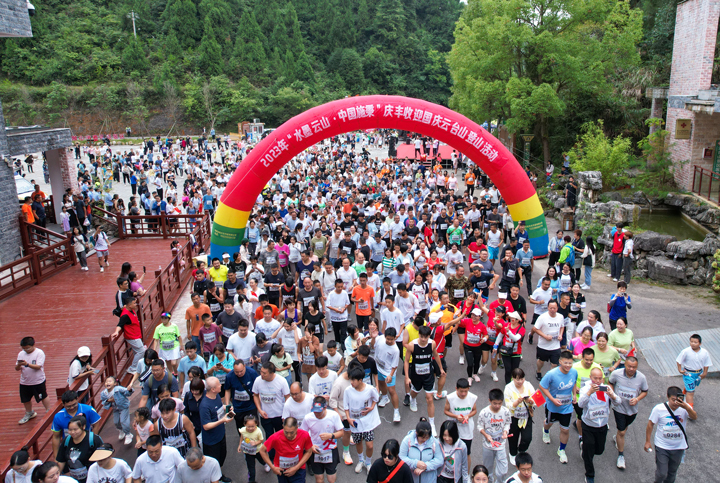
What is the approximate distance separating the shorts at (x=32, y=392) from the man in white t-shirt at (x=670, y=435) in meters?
7.80

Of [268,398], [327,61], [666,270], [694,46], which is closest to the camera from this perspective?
[268,398]

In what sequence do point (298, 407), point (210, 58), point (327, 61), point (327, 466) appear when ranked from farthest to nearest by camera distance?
point (327, 61), point (210, 58), point (298, 407), point (327, 466)

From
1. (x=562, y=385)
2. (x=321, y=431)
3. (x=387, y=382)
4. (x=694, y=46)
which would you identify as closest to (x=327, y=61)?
(x=694, y=46)

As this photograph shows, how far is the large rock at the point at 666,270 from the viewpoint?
41.1ft

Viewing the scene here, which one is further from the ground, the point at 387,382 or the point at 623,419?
the point at 387,382

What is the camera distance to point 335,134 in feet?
41.7

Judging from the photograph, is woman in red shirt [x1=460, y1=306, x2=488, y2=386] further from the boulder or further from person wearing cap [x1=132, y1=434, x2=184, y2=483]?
the boulder

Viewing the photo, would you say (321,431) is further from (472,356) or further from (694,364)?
(694,364)

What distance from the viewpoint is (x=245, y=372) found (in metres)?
6.47

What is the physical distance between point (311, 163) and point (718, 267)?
19.9 metres

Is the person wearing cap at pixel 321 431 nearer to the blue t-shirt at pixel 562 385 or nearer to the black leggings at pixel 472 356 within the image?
the blue t-shirt at pixel 562 385

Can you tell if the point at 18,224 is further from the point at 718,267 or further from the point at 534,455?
the point at 718,267

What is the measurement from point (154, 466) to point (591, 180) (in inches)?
606

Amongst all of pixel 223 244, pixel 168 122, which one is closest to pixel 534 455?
pixel 223 244
